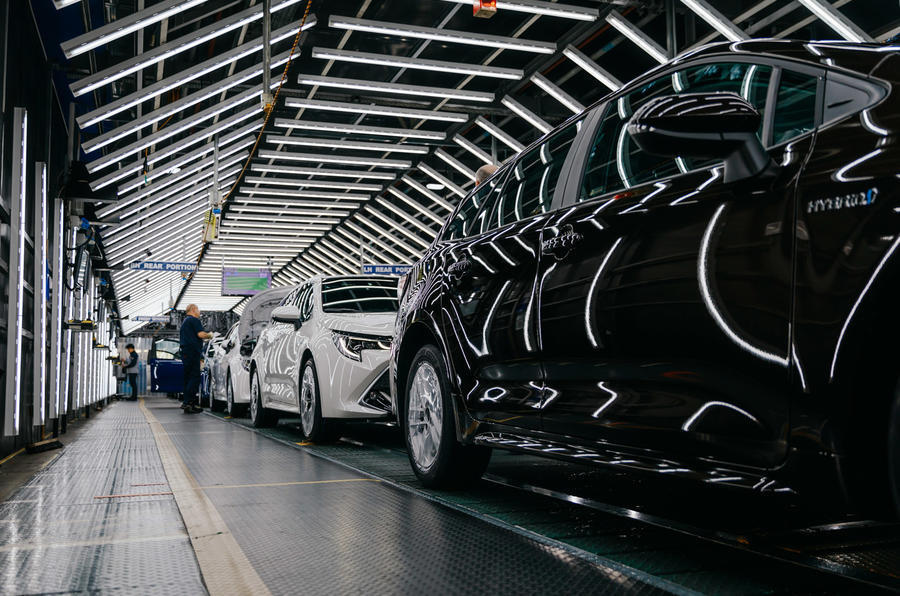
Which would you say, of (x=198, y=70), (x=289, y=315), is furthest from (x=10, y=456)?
(x=198, y=70)

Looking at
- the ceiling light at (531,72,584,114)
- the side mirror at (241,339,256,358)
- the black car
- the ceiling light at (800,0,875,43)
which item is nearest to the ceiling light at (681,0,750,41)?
the ceiling light at (800,0,875,43)

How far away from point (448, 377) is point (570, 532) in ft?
3.35

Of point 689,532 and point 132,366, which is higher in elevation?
point 132,366

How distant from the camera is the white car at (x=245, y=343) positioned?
10.0 metres

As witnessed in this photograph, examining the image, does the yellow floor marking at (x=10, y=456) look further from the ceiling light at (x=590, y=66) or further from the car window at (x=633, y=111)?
the ceiling light at (x=590, y=66)

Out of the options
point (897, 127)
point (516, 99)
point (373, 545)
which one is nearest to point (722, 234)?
point (897, 127)

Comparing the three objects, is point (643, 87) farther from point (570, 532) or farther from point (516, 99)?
point (516, 99)

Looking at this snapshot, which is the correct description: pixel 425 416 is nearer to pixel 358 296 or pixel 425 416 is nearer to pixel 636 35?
pixel 358 296

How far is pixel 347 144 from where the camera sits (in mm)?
18938

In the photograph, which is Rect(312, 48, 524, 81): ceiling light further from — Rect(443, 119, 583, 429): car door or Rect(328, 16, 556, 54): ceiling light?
Rect(443, 119, 583, 429): car door

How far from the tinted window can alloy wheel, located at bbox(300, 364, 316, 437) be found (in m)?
4.83

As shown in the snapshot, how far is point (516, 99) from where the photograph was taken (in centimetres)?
1614

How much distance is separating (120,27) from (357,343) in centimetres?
587

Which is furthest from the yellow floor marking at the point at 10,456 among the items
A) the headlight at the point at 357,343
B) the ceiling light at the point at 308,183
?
the ceiling light at the point at 308,183
